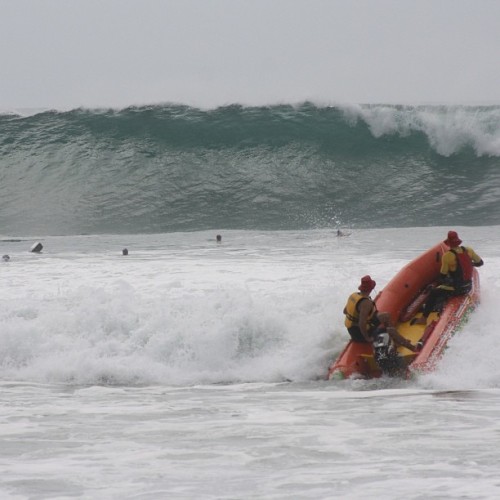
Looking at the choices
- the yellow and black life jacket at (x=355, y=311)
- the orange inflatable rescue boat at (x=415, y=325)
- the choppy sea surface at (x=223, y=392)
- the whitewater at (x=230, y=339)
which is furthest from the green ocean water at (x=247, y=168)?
the yellow and black life jacket at (x=355, y=311)

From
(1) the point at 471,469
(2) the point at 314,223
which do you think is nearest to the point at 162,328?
(1) the point at 471,469

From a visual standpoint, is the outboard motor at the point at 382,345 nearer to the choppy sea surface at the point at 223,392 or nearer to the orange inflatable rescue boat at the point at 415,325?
the orange inflatable rescue boat at the point at 415,325

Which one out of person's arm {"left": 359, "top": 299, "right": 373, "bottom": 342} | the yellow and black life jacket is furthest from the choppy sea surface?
the yellow and black life jacket

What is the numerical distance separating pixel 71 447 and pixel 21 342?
4122mm

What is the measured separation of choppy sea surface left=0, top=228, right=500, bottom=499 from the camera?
5488 mm

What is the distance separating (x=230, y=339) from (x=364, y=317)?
1.61m

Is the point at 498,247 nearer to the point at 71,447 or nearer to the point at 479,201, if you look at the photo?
the point at 479,201

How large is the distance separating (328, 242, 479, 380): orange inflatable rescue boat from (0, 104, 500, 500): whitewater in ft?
0.49

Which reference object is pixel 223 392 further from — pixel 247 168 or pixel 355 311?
pixel 247 168

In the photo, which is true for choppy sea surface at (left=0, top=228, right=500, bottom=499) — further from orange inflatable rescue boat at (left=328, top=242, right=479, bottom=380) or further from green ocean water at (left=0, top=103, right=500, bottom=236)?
green ocean water at (left=0, top=103, right=500, bottom=236)

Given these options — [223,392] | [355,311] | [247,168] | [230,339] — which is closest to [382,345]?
[355,311]

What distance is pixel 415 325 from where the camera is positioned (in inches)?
382

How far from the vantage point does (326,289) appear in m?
11.1

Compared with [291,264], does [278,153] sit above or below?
above
